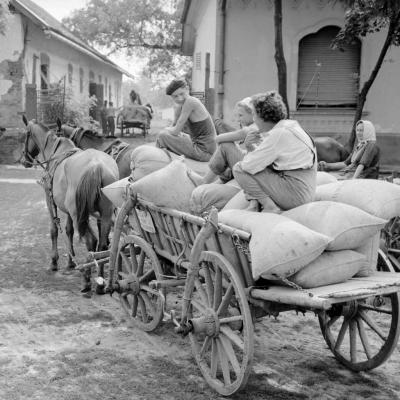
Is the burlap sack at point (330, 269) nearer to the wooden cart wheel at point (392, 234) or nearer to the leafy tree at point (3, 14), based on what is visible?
the wooden cart wheel at point (392, 234)

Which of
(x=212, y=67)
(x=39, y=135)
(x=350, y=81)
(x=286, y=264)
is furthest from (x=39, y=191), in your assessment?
(x=286, y=264)

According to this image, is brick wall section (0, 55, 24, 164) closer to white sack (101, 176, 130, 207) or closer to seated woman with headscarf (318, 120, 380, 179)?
seated woman with headscarf (318, 120, 380, 179)

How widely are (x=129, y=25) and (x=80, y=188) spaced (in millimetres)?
25884

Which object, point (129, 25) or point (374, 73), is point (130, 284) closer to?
point (374, 73)

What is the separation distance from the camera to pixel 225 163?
4.79 metres

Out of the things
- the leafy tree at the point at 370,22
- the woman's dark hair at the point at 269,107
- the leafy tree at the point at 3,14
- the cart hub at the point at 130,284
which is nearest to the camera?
the woman's dark hair at the point at 269,107

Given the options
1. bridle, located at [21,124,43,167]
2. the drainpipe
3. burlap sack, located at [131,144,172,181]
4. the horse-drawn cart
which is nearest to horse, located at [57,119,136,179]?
bridle, located at [21,124,43,167]

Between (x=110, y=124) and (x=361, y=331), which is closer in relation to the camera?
(x=361, y=331)

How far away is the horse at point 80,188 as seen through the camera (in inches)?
241

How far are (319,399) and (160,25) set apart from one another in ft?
94.7

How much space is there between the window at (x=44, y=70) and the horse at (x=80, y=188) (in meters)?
14.8

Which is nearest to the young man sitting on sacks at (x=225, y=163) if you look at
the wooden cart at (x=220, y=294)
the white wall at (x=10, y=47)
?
the wooden cart at (x=220, y=294)

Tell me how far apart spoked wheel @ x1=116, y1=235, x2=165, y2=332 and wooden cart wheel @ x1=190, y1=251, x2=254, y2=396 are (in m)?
0.73

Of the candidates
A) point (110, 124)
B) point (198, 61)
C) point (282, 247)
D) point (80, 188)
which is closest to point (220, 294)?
point (282, 247)
